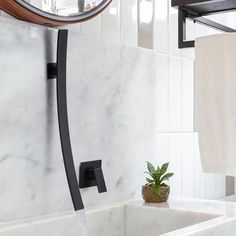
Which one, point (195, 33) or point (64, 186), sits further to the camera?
point (195, 33)

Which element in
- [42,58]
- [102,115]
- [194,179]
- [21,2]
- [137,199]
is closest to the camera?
[21,2]

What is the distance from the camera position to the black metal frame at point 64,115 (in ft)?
3.44

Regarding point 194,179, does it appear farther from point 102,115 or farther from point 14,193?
point 14,193

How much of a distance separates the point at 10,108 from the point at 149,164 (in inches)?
18.8

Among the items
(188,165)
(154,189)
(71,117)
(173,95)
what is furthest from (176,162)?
(71,117)

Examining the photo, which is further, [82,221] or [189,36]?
[189,36]

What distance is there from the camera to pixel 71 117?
3.84 ft

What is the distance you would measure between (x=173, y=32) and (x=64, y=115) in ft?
2.33

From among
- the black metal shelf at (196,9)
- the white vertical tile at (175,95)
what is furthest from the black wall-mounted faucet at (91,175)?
the black metal shelf at (196,9)

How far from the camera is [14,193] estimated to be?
103 centimetres

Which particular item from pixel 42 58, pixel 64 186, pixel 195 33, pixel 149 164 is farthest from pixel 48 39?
pixel 195 33

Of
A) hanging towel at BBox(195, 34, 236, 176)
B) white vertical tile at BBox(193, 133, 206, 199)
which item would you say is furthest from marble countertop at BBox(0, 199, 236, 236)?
white vertical tile at BBox(193, 133, 206, 199)

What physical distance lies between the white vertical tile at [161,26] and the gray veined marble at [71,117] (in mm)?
90

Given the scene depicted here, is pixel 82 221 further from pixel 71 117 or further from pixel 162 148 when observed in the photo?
pixel 162 148
